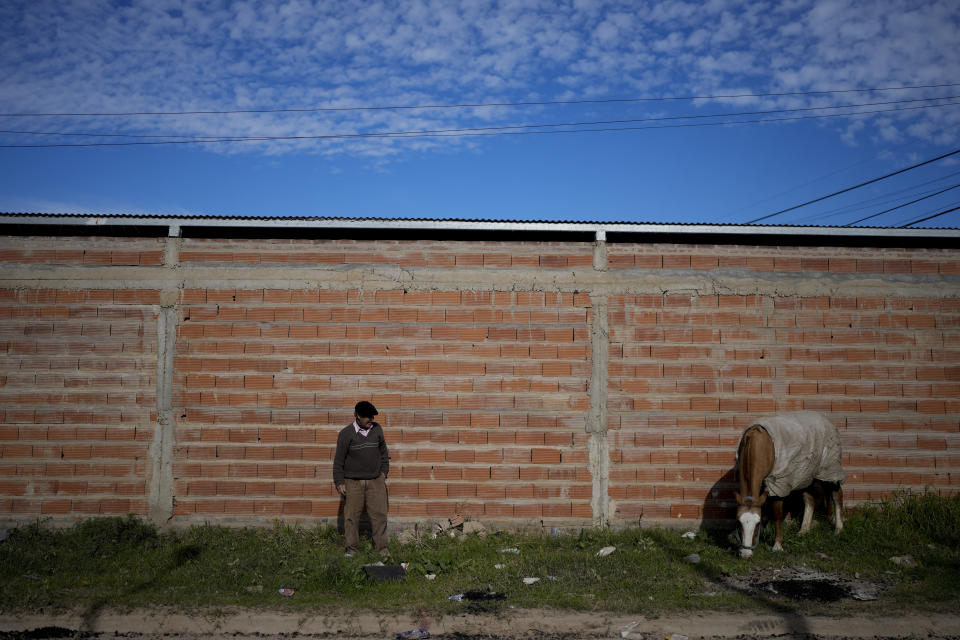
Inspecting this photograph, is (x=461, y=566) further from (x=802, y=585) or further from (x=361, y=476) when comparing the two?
(x=802, y=585)

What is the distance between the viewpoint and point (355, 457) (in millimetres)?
7098

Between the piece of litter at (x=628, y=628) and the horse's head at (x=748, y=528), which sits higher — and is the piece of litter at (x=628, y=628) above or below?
below

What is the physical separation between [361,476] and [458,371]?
1.79 metres

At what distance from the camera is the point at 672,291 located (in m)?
8.23

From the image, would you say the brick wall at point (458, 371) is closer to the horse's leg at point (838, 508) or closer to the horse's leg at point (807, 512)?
the horse's leg at point (838, 508)

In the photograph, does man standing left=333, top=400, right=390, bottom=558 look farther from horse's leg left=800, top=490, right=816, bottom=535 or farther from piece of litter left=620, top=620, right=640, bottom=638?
horse's leg left=800, top=490, right=816, bottom=535

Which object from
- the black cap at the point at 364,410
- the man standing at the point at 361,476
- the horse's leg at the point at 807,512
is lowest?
the horse's leg at the point at 807,512

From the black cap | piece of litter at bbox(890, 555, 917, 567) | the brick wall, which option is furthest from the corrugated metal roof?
piece of litter at bbox(890, 555, 917, 567)

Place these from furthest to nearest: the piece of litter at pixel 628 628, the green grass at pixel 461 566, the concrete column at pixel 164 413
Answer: the concrete column at pixel 164 413
the green grass at pixel 461 566
the piece of litter at pixel 628 628

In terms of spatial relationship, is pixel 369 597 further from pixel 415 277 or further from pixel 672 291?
pixel 672 291

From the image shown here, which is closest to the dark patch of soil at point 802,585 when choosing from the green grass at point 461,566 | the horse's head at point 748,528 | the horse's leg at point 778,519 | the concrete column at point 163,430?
the green grass at point 461,566

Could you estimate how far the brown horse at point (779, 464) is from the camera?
702 centimetres

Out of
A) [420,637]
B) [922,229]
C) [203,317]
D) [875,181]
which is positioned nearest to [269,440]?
[203,317]

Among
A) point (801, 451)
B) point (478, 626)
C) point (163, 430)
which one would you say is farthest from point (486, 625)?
point (163, 430)
